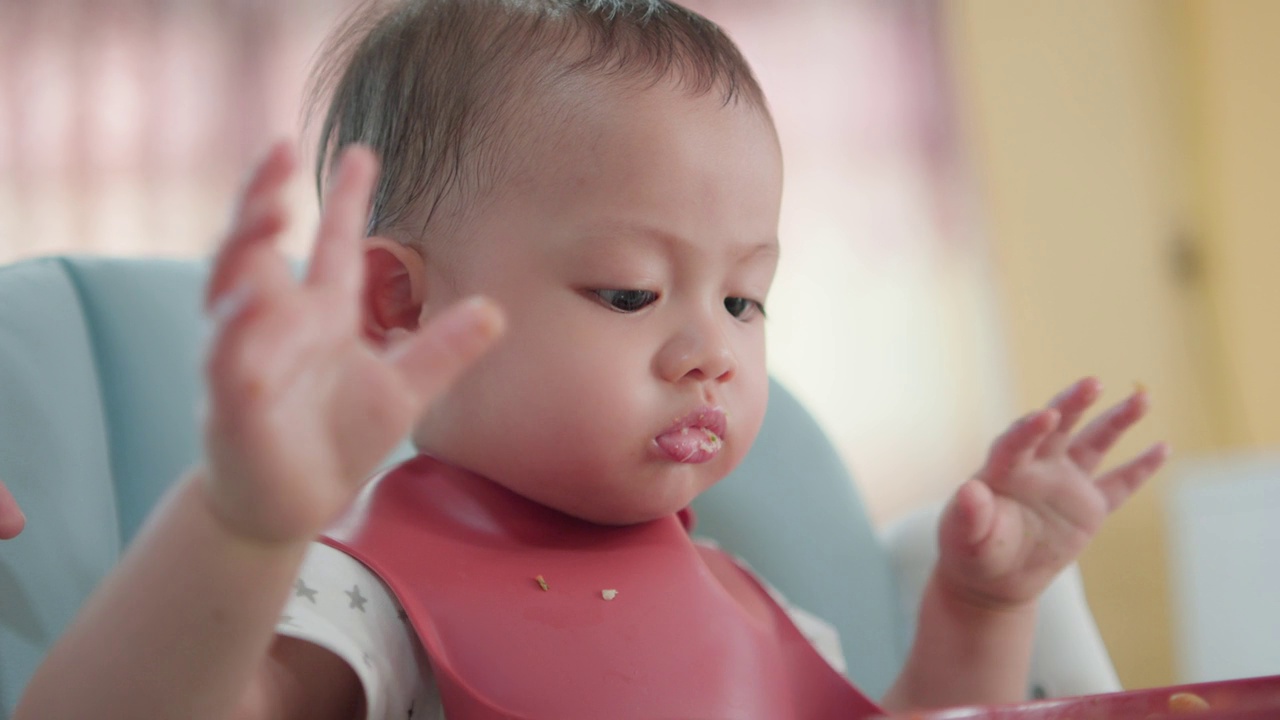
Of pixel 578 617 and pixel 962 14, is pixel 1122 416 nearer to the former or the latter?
pixel 578 617

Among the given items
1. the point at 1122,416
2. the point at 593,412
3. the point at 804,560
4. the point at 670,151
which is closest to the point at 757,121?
the point at 670,151

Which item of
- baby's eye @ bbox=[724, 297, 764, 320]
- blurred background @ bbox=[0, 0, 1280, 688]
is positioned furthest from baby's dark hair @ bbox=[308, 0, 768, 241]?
blurred background @ bbox=[0, 0, 1280, 688]

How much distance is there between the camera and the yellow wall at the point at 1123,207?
264cm

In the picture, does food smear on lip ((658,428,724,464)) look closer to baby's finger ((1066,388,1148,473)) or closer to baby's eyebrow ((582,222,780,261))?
baby's eyebrow ((582,222,780,261))

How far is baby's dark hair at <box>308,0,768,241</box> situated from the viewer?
0.67 meters

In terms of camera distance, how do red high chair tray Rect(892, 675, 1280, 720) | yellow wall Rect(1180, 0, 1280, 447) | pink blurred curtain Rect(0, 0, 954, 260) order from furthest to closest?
pink blurred curtain Rect(0, 0, 954, 260) → yellow wall Rect(1180, 0, 1280, 447) → red high chair tray Rect(892, 675, 1280, 720)

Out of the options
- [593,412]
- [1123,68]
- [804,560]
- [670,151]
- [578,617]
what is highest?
[1123,68]

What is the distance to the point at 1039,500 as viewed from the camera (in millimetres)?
803

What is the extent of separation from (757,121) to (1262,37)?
222cm

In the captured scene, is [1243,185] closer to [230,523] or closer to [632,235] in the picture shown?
[632,235]

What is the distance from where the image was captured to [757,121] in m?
0.71

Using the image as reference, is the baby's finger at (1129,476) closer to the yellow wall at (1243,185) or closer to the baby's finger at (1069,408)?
the baby's finger at (1069,408)

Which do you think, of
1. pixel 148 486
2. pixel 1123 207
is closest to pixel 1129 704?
pixel 148 486

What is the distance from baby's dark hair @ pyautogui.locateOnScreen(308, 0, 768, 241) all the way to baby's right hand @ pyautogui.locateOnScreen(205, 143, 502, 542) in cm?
26
